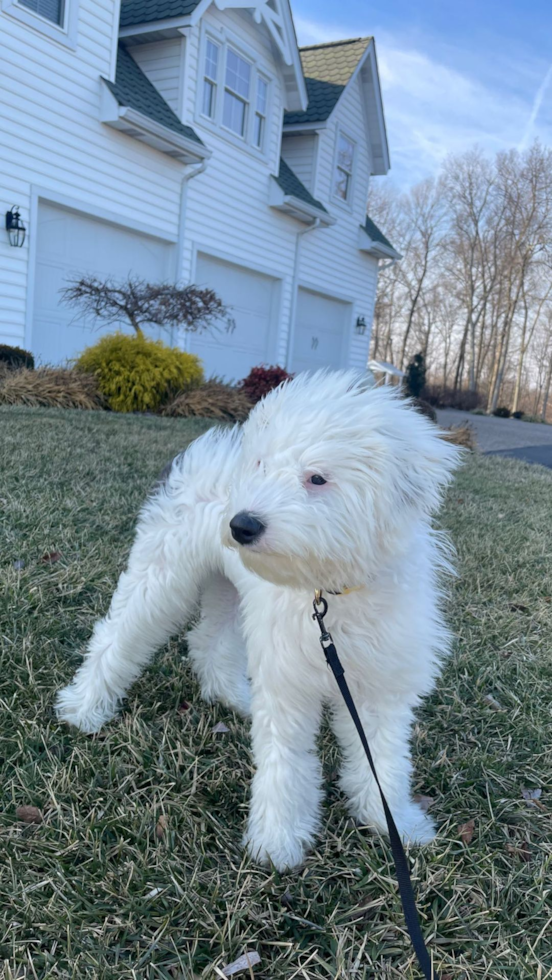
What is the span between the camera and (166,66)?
12406 millimetres

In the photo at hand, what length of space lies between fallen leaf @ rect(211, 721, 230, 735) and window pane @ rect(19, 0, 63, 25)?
11012mm

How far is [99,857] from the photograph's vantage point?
1.81 meters

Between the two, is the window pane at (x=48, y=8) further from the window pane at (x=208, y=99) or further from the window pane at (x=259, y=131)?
the window pane at (x=259, y=131)

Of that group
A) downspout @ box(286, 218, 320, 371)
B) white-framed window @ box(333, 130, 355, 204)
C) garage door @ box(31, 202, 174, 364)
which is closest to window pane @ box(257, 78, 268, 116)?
downspout @ box(286, 218, 320, 371)

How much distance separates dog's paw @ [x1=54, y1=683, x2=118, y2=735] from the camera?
7.94 ft

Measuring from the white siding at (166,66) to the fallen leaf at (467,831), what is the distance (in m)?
13.4

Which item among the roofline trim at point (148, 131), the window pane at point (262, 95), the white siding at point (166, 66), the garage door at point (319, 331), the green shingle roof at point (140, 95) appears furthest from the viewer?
the garage door at point (319, 331)

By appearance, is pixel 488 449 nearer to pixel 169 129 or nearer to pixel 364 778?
pixel 169 129

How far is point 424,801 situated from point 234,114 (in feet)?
49.3

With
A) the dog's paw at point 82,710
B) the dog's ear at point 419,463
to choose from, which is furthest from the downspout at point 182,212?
the dog's ear at point 419,463

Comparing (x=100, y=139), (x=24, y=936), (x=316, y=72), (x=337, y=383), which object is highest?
(x=316, y=72)

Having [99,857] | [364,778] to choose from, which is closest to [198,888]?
[99,857]

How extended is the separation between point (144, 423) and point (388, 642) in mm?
7211

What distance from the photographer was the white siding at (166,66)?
1227 centimetres
